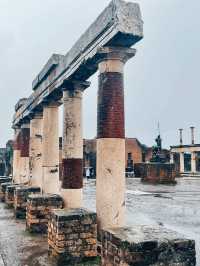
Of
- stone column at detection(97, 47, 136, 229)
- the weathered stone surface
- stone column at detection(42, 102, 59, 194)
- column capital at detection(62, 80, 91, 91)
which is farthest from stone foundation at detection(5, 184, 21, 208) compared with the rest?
stone column at detection(97, 47, 136, 229)

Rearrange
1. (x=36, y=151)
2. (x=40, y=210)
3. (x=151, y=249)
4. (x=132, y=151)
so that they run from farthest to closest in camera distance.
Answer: (x=132, y=151)
(x=36, y=151)
(x=40, y=210)
(x=151, y=249)

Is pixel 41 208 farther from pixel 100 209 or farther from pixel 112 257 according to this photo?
pixel 112 257

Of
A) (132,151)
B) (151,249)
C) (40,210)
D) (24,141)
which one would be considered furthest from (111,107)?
(132,151)

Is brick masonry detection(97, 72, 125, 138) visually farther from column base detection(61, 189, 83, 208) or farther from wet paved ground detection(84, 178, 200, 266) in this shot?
wet paved ground detection(84, 178, 200, 266)

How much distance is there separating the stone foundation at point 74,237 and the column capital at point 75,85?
2.73m

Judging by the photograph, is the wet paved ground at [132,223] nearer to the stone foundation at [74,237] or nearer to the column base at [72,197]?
the stone foundation at [74,237]

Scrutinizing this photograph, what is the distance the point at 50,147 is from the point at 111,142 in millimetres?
3880

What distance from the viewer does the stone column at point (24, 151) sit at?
13039 mm

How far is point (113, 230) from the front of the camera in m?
4.44

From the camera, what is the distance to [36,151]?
11.0 meters

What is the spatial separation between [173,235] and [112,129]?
6.45 ft

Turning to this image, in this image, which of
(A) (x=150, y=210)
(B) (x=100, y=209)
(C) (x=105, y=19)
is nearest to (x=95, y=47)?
(C) (x=105, y=19)

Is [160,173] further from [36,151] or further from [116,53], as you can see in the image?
[116,53]

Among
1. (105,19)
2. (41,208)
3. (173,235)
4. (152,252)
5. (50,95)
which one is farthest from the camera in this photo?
(50,95)
